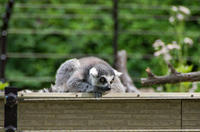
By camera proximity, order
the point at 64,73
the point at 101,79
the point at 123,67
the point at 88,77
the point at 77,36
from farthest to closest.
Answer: the point at 77,36 → the point at 123,67 → the point at 64,73 → the point at 88,77 → the point at 101,79

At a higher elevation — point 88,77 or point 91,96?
point 88,77

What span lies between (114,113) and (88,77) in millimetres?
724

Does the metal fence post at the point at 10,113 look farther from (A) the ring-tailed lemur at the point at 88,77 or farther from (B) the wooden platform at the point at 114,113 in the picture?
(A) the ring-tailed lemur at the point at 88,77

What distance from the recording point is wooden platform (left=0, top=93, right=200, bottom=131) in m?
2.31

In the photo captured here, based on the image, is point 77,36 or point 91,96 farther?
point 77,36

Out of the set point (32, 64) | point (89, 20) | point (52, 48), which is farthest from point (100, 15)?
point (32, 64)

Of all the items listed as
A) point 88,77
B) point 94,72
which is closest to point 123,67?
point 88,77

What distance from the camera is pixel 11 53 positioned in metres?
6.30

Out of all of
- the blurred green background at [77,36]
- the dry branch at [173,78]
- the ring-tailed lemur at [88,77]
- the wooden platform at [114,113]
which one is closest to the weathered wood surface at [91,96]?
the wooden platform at [114,113]

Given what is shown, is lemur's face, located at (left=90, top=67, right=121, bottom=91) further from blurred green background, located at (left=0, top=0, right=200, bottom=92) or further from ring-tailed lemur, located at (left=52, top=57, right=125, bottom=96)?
blurred green background, located at (left=0, top=0, right=200, bottom=92)

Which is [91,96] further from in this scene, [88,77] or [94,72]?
[88,77]

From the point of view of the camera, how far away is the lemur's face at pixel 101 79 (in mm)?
2742

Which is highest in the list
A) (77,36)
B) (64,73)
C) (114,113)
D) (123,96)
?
(77,36)

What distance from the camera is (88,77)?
3031 millimetres
